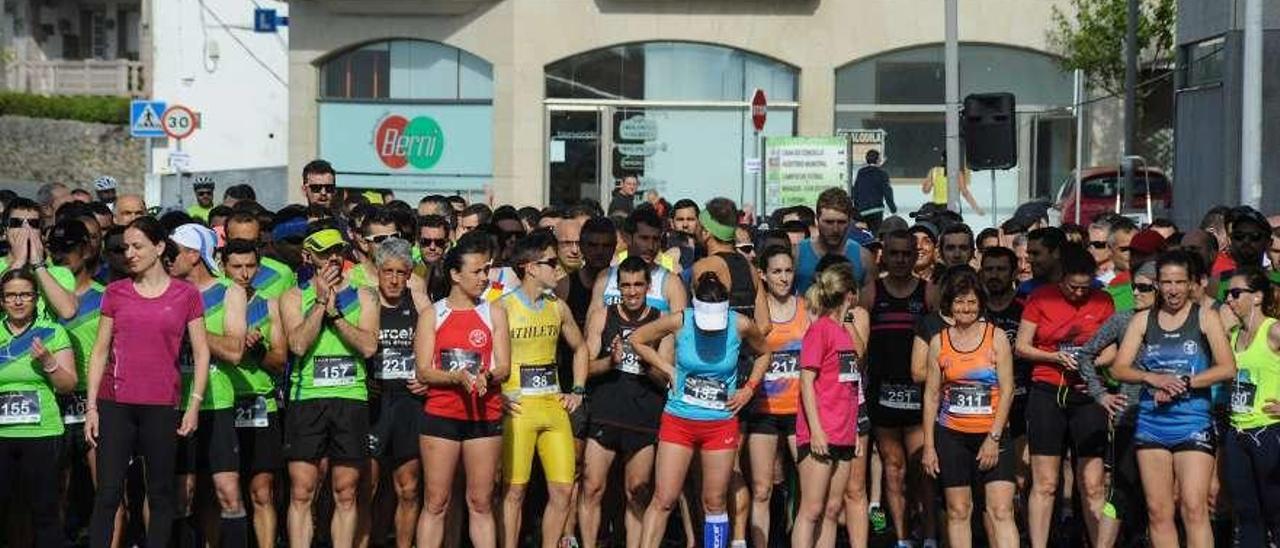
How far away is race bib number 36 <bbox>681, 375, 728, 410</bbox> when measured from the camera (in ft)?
37.7

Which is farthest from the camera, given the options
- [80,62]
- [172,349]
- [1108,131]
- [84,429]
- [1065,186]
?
[80,62]

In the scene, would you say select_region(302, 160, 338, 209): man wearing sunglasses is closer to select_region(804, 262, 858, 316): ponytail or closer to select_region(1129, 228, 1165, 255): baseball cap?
select_region(804, 262, 858, 316): ponytail

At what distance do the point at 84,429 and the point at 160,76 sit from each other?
121ft

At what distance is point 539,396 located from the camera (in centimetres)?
1167

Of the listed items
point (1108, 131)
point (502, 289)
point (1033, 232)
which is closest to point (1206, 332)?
point (1033, 232)

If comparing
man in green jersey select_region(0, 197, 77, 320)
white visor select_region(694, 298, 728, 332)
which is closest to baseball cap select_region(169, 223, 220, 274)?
man in green jersey select_region(0, 197, 77, 320)

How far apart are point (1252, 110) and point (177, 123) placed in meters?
15.0

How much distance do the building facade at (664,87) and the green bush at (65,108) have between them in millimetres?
15372

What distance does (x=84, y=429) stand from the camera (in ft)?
38.4

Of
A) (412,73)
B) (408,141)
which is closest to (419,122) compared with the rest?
(408,141)

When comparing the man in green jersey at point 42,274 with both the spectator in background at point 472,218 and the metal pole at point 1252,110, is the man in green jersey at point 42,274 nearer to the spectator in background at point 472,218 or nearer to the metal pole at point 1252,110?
the spectator in background at point 472,218

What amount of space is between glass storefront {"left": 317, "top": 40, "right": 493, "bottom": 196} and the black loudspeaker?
733 inches

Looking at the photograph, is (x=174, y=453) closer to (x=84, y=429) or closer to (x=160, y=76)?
(x=84, y=429)

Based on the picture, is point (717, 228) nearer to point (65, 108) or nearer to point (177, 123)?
point (177, 123)
